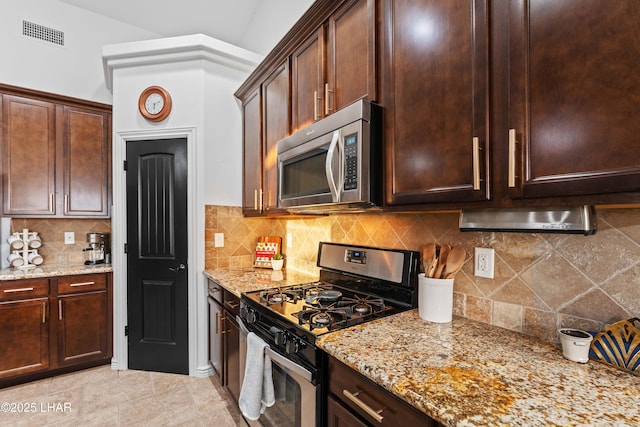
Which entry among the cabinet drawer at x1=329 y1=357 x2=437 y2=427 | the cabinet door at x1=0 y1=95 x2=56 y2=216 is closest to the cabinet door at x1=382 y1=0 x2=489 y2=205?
the cabinet drawer at x1=329 y1=357 x2=437 y2=427

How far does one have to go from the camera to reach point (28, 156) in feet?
8.84

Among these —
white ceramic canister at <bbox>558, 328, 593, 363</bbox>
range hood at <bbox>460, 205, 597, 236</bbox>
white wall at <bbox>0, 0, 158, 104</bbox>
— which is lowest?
white ceramic canister at <bbox>558, 328, 593, 363</bbox>

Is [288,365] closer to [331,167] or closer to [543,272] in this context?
[331,167]

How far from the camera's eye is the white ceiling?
3.06 m

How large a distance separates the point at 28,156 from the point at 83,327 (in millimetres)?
1552

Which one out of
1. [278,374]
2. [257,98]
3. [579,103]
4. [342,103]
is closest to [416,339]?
[278,374]

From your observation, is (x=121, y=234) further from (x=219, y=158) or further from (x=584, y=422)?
(x=584, y=422)

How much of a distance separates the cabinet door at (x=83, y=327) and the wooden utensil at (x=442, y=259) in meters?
2.84

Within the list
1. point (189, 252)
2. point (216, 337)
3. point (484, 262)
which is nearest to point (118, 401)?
point (216, 337)

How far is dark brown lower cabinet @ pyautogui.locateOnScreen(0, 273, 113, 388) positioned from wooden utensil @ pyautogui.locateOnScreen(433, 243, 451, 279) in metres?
2.79

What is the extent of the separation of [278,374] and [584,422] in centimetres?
119

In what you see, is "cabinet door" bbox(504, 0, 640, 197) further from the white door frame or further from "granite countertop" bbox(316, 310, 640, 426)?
the white door frame

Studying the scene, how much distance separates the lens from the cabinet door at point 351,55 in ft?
4.46

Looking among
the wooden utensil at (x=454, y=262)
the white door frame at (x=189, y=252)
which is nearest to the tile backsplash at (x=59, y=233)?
the white door frame at (x=189, y=252)
